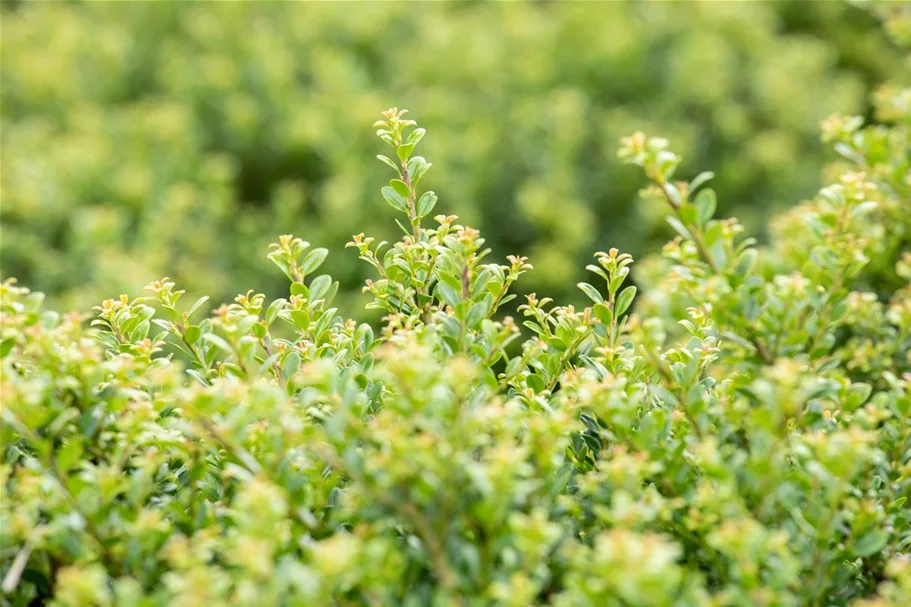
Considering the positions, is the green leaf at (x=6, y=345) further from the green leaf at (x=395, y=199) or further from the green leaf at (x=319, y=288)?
the green leaf at (x=395, y=199)

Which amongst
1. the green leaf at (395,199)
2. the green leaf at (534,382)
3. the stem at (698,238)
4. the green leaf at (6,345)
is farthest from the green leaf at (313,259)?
the stem at (698,238)

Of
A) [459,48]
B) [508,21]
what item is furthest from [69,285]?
→ [508,21]

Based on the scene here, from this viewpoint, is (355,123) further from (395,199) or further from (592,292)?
(592,292)

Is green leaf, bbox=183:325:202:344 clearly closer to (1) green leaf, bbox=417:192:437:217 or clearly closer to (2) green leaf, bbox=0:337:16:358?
(2) green leaf, bbox=0:337:16:358

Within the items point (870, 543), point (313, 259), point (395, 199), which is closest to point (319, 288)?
point (313, 259)

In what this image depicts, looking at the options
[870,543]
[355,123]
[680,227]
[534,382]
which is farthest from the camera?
[355,123]

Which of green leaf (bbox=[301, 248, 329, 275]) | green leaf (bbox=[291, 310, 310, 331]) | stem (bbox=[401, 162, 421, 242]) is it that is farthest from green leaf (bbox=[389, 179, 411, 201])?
green leaf (bbox=[291, 310, 310, 331])
